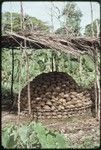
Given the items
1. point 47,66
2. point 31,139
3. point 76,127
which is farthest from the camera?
point 47,66

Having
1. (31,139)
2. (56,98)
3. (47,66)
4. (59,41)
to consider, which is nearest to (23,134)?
(31,139)

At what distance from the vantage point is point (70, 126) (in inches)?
420

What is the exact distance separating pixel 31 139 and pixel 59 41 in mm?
3265

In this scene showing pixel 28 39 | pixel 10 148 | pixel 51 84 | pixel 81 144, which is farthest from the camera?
pixel 51 84

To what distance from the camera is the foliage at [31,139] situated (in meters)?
7.18

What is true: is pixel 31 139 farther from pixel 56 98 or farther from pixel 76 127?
pixel 56 98

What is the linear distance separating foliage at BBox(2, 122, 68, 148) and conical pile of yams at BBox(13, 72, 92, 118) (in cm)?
413

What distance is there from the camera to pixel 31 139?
25.0 ft

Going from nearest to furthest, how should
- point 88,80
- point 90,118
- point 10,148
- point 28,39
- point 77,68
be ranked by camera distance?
point 10,148 < point 28,39 < point 90,118 < point 88,80 < point 77,68

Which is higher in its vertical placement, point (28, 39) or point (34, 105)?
point (28, 39)

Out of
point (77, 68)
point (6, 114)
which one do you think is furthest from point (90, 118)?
point (77, 68)

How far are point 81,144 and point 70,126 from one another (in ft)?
6.91

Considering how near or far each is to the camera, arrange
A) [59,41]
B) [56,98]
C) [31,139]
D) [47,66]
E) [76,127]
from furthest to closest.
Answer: [47,66] < [56,98] < [76,127] < [59,41] < [31,139]

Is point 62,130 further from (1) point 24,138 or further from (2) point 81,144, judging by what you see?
(1) point 24,138
